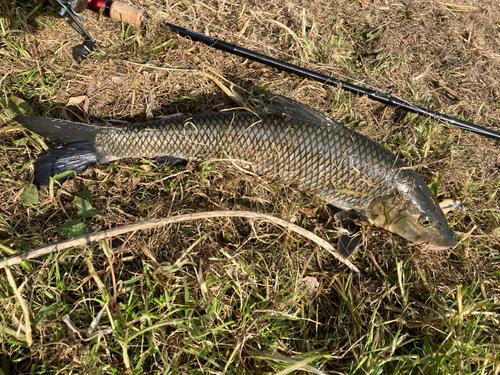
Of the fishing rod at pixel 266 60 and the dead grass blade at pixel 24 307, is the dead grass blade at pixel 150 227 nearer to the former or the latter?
the dead grass blade at pixel 24 307

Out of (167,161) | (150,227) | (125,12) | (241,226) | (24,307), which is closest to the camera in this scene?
(24,307)

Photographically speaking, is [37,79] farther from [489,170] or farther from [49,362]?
[489,170]

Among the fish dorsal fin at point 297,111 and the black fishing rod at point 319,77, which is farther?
the black fishing rod at point 319,77

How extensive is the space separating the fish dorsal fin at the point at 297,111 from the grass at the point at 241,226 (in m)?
0.70

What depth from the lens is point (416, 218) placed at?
2912mm

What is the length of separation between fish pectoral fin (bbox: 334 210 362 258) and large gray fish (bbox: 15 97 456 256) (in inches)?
0.4

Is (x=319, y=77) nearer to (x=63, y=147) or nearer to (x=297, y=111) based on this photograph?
(x=297, y=111)

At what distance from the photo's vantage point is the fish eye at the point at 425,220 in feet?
9.48

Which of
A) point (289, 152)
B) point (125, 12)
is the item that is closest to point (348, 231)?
point (289, 152)

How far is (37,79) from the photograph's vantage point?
3168 mm

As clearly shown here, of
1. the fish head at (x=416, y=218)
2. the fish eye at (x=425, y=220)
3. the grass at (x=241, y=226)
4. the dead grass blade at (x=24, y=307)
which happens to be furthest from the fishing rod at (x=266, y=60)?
the dead grass blade at (x=24, y=307)

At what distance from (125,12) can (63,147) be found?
175cm

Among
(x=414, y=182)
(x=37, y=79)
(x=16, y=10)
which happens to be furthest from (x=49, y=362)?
(x=16, y=10)

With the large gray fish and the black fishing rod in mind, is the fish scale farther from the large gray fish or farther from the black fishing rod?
the black fishing rod
